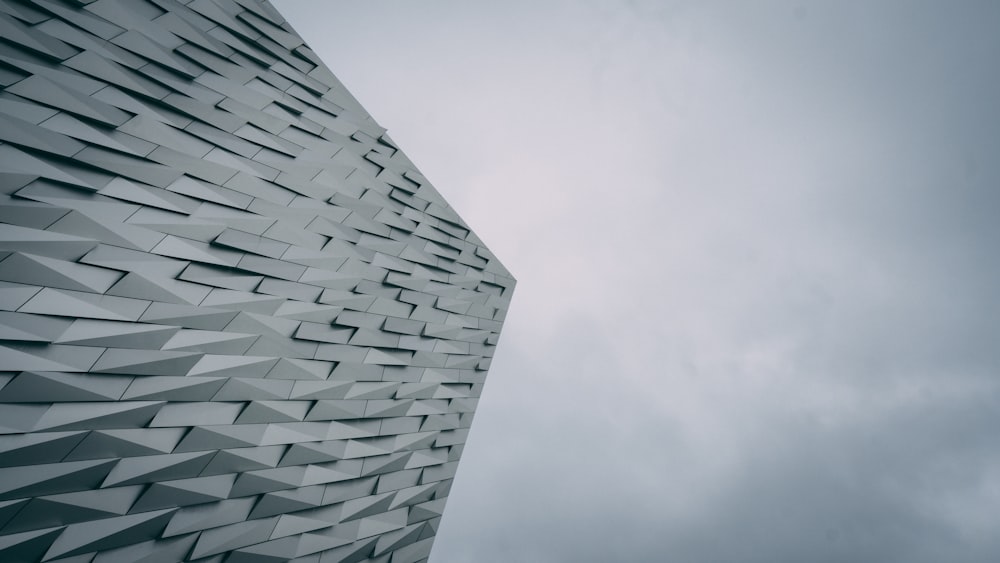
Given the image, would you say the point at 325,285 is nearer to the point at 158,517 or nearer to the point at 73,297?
the point at 73,297

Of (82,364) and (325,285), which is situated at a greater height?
(325,285)

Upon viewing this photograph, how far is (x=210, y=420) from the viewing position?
642cm

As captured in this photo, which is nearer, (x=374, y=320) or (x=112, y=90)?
(x=112, y=90)

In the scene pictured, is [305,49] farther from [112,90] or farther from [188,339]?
[188,339]

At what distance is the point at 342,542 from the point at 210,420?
4.61 metres

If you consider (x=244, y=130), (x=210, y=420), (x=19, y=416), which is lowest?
(x=19, y=416)

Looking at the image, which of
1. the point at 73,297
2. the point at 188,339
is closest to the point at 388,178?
the point at 188,339

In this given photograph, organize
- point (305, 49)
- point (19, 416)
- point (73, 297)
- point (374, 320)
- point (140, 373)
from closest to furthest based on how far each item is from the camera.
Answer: point (19, 416) → point (73, 297) → point (140, 373) → point (305, 49) → point (374, 320)

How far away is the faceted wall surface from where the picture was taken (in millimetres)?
4891

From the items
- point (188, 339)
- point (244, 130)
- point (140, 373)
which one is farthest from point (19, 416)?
point (244, 130)

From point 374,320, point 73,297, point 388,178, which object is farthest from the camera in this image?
point 388,178

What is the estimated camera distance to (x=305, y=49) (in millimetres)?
8859

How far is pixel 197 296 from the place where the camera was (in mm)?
6336

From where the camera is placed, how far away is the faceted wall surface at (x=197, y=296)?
4.89 m
